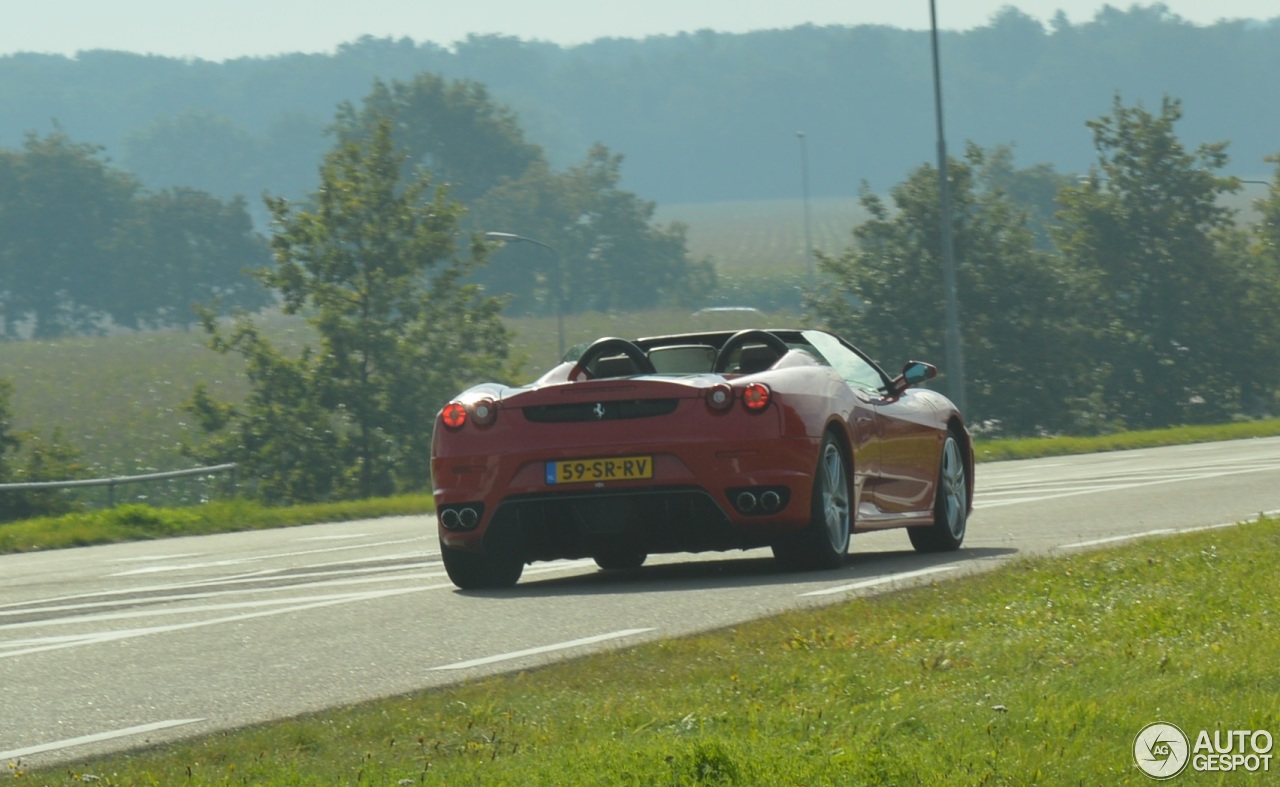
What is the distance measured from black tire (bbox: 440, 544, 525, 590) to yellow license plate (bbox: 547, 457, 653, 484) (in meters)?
0.80

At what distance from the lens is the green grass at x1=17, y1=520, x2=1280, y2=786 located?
5148 millimetres

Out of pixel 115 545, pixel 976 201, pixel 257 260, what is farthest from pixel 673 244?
pixel 115 545

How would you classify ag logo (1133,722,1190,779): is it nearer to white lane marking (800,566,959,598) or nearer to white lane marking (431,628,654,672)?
white lane marking (431,628,654,672)

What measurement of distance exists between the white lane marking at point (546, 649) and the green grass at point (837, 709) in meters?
0.45

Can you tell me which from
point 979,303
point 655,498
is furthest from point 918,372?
point 979,303

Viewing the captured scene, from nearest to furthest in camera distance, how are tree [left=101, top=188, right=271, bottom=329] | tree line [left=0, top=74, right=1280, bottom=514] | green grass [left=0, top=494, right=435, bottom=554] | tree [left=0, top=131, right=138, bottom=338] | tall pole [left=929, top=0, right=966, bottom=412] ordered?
green grass [left=0, top=494, right=435, bottom=554] → tall pole [left=929, top=0, right=966, bottom=412] → tree line [left=0, top=74, right=1280, bottom=514] → tree [left=0, top=131, right=138, bottom=338] → tree [left=101, top=188, right=271, bottom=329]

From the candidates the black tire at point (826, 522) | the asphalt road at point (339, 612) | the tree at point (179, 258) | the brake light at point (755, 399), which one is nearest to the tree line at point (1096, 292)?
the asphalt road at point (339, 612)

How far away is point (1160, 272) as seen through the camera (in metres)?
64.9

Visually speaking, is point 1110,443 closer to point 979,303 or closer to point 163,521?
point 163,521

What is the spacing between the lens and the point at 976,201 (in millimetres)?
60531

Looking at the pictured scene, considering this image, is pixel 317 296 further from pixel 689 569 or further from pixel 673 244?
pixel 673 244

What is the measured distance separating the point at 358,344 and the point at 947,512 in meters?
34.0

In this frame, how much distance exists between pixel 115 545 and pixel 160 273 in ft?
343

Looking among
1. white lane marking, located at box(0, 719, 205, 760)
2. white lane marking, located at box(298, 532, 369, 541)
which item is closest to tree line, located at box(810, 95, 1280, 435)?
white lane marking, located at box(298, 532, 369, 541)
